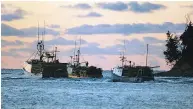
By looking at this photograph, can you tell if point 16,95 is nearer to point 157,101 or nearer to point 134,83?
point 157,101

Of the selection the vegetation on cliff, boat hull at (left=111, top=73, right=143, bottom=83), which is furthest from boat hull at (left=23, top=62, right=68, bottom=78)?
the vegetation on cliff

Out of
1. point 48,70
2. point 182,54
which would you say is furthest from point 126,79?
point 182,54

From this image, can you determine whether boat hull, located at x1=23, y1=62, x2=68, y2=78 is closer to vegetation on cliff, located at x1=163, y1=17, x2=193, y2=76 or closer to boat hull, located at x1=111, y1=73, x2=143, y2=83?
boat hull, located at x1=111, y1=73, x2=143, y2=83

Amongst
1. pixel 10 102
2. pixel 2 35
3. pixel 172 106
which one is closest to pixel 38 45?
pixel 10 102

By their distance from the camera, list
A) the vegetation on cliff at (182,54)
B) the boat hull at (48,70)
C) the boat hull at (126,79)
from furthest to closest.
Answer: the boat hull at (48,70)
the boat hull at (126,79)
the vegetation on cliff at (182,54)

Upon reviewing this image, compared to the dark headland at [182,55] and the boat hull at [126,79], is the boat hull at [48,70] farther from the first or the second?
the dark headland at [182,55]

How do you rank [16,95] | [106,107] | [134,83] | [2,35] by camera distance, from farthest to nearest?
[134,83] → [16,95] → [106,107] → [2,35]

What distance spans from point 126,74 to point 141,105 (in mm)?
9624

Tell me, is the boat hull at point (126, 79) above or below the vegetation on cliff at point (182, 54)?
below

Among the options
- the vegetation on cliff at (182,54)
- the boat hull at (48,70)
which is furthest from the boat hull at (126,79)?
the vegetation on cliff at (182,54)

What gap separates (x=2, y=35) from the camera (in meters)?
11.2

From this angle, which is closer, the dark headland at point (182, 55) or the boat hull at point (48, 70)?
the dark headland at point (182, 55)

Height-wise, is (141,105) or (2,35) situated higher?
(2,35)

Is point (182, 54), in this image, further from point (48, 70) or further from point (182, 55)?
point (48, 70)
